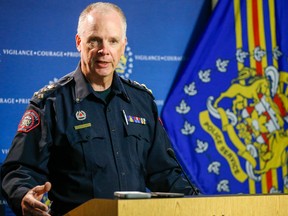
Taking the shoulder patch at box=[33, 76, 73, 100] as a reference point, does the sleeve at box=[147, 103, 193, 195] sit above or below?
below

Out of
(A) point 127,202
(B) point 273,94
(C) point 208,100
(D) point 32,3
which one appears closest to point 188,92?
(C) point 208,100

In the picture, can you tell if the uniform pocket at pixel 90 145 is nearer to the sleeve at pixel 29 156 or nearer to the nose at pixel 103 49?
the sleeve at pixel 29 156

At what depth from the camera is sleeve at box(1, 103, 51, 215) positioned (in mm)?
3025

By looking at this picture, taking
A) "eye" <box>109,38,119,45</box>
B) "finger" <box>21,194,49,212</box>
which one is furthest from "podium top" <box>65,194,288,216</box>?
"eye" <box>109,38,119,45</box>

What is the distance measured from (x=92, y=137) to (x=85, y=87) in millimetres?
272

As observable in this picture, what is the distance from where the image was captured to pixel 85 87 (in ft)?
11.1

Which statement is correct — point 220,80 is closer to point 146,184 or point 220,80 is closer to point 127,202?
point 146,184

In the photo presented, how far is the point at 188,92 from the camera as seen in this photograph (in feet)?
17.5

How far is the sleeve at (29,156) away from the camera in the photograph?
3025 millimetres

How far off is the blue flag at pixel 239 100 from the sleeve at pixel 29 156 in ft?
7.32

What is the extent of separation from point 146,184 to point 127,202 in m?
1.34

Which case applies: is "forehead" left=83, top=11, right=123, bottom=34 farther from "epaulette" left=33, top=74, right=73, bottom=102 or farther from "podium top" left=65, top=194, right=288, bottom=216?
"podium top" left=65, top=194, right=288, bottom=216

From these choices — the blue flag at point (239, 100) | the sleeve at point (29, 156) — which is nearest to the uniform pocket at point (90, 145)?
the sleeve at point (29, 156)

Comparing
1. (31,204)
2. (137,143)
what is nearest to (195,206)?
(31,204)
